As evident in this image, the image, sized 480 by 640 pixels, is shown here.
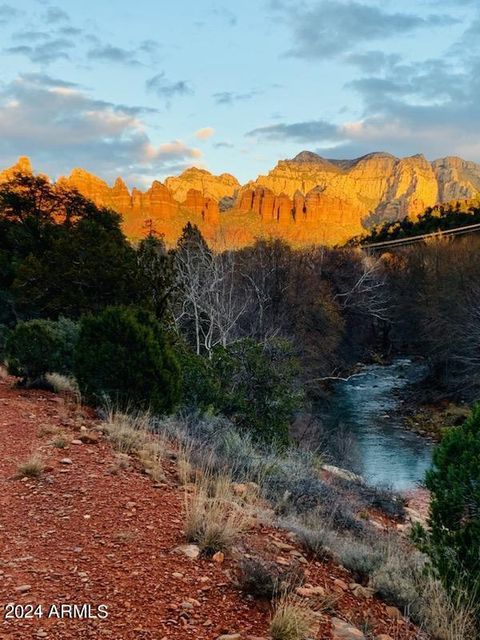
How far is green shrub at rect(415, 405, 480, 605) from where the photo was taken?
3.71 m

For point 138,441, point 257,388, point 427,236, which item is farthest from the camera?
point 427,236

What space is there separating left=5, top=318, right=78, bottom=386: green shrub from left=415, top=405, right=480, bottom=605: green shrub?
7.98 metres

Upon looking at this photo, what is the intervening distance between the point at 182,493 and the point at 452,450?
284 centimetres

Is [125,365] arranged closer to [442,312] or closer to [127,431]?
[127,431]

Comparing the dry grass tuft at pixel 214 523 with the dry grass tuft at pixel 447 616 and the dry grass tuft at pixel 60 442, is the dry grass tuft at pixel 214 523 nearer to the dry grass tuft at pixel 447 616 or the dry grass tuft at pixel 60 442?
the dry grass tuft at pixel 447 616

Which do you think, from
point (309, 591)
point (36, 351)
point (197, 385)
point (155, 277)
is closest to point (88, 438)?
point (309, 591)

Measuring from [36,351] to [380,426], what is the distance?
16857 millimetres

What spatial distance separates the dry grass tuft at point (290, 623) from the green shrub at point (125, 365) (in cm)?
547

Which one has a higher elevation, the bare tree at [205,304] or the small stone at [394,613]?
the bare tree at [205,304]

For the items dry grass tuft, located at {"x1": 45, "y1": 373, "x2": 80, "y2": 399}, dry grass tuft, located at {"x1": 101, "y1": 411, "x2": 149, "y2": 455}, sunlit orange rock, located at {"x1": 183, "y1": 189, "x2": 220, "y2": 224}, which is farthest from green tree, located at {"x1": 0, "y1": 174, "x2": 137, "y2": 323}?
sunlit orange rock, located at {"x1": 183, "y1": 189, "x2": 220, "y2": 224}

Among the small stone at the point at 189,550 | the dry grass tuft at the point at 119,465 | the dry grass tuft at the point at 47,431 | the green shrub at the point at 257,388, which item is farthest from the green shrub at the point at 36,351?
the small stone at the point at 189,550

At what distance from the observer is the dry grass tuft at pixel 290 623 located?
319 centimetres

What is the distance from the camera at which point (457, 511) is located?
3850 mm

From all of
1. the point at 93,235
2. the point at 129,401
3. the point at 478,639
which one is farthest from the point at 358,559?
the point at 93,235
